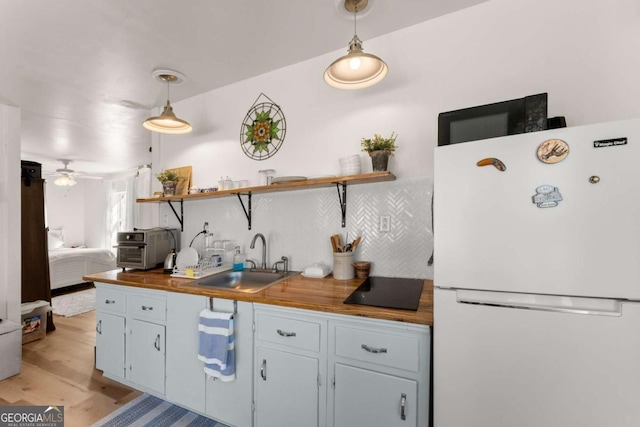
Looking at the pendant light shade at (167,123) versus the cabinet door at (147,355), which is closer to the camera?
the cabinet door at (147,355)

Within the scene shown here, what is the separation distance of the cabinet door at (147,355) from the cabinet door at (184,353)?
80 millimetres

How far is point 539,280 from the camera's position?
0.93 m

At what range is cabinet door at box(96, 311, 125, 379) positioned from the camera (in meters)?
2.06

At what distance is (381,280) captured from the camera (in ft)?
5.79

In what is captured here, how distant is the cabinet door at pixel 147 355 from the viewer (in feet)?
6.13

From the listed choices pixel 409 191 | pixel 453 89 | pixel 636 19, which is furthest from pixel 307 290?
pixel 636 19

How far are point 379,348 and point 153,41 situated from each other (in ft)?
7.81

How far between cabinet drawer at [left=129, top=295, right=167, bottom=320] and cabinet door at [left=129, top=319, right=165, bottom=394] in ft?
0.19

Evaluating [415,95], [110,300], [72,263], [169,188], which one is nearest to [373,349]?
[415,95]

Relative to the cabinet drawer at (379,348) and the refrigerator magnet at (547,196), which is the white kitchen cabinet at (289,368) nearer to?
the cabinet drawer at (379,348)

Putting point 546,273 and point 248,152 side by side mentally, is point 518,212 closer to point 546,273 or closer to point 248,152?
point 546,273

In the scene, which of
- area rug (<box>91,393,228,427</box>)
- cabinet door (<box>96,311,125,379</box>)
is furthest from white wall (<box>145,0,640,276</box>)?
area rug (<box>91,393,228,427</box>)

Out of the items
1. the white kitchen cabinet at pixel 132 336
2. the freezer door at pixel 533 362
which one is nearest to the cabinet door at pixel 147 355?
the white kitchen cabinet at pixel 132 336

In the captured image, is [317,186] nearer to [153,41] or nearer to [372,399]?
[372,399]
